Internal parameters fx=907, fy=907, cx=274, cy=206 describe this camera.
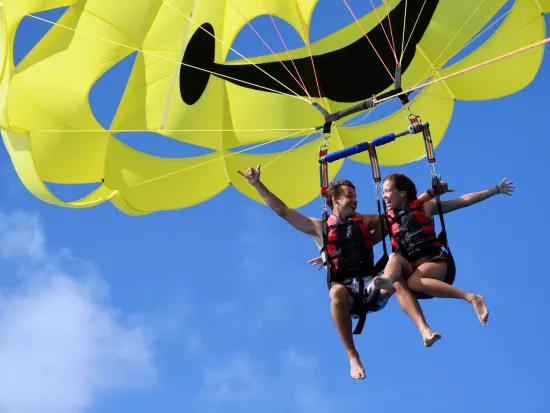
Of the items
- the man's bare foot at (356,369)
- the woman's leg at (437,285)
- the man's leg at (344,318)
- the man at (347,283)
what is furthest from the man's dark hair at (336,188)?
the man's bare foot at (356,369)

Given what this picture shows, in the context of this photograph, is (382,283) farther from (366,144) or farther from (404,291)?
(366,144)

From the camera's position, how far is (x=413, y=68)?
810cm

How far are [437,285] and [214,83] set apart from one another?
3175mm

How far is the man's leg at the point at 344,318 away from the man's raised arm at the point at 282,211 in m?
0.66

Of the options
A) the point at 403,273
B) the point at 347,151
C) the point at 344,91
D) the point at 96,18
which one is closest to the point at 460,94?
the point at 344,91

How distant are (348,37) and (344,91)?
Answer: 52cm

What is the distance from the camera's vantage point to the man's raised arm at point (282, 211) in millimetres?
6504

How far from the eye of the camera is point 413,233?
611 cm

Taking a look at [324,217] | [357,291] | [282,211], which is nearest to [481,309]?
[357,291]

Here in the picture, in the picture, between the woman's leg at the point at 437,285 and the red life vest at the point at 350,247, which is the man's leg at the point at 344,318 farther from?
the woman's leg at the point at 437,285

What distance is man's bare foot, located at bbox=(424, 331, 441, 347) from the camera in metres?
5.64

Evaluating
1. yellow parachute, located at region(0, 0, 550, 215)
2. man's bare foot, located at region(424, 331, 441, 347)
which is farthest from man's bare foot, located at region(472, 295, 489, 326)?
yellow parachute, located at region(0, 0, 550, 215)

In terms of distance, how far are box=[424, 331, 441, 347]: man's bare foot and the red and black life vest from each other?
2.05 feet

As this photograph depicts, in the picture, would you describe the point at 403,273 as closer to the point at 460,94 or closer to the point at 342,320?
the point at 342,320
